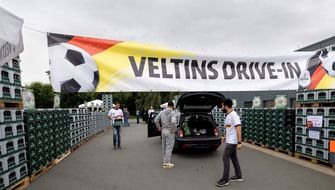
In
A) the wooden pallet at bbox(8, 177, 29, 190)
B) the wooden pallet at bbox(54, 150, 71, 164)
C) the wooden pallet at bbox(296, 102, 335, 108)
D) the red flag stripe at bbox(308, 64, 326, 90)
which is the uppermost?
the red flag stripe at bbox(308, 64, 326, 90)

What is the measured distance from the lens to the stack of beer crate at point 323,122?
577 cm

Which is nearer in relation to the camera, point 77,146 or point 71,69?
point 71,69

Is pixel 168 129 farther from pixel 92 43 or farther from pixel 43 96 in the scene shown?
pixel 43 96

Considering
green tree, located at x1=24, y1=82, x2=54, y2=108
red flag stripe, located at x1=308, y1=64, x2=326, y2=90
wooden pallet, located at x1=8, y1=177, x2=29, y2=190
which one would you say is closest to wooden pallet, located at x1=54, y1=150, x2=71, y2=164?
wooden pallet, located at x1=8, y1=177, x2=29, y2=190

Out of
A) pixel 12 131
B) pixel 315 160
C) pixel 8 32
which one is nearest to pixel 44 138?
pixel 12 131

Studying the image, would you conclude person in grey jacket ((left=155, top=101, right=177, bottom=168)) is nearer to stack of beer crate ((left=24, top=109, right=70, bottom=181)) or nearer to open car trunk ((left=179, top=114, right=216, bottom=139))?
open car trunk ((left=179, top=114, right=216, bottom=139))

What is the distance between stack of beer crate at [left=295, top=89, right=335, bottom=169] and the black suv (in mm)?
2671

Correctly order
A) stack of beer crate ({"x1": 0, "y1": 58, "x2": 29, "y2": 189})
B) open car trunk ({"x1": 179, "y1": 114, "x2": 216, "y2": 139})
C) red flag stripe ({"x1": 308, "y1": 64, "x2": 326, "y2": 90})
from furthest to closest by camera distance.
A: open car trunk ({"x1": 179, "y1": 114, "x2": 216, "y2": 139}) < red flag stripe ({"x1": 308, "y1": 64, "x2": 326, "y2": 90}) < stack of beer crate ({"x1": 0, "y1": 58, "x2": 29, "y2": 189})

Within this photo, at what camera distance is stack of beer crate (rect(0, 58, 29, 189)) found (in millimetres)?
4004

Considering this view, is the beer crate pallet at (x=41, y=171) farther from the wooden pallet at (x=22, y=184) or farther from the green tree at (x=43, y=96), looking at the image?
the green tree at (x=43, y=96)

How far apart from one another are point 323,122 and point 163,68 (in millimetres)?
5192

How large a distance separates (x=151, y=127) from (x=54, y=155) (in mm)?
4258

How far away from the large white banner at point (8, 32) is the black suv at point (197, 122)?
517 centimetres

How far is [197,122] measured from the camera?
8.02m
